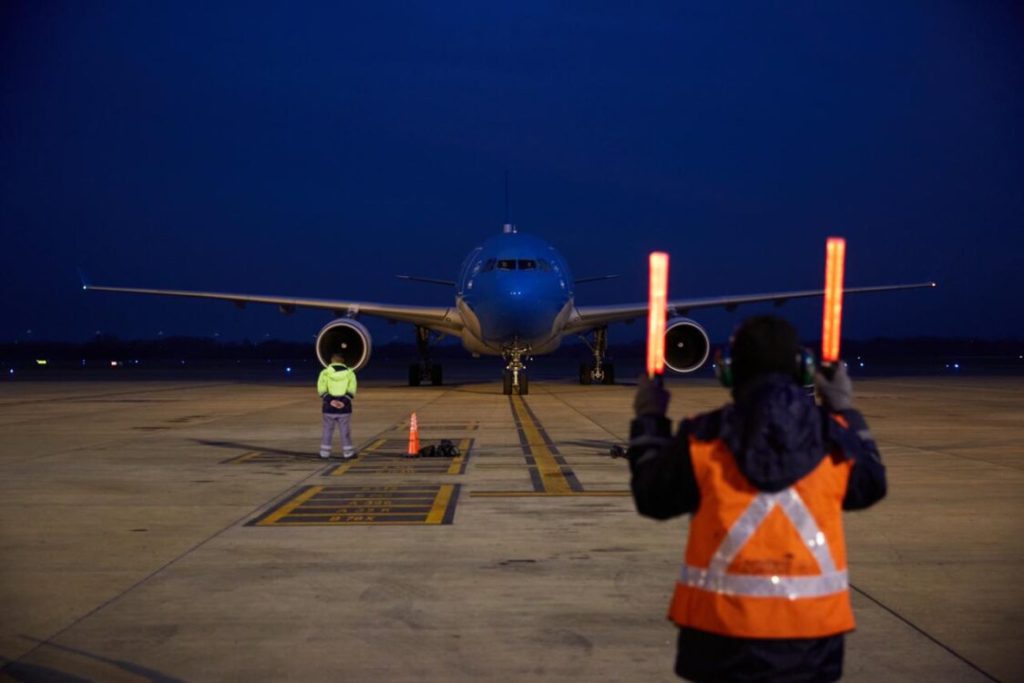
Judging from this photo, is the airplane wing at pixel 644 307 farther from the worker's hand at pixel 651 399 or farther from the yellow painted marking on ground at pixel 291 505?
the worker's hand at pixel 651 399

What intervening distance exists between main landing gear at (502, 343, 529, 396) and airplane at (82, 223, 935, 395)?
0.03 meters

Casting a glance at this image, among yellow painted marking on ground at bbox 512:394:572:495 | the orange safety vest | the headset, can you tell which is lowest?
yellow painted marking on ground at bbox 512:394:572:495

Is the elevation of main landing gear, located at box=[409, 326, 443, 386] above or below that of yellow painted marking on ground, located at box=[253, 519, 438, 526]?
above

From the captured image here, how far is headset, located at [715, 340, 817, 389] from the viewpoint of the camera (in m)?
3.65

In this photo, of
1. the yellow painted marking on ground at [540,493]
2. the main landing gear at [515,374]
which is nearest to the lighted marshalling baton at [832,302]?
the yellow painted marking on ground at [540,493]

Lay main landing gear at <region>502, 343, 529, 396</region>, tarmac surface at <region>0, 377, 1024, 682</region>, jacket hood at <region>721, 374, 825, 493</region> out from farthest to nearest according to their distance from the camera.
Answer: main landing gear at <region>502, 343, 529, 396</region>
tarmac surface at <region>0, 377, 1024, 682</region>
jacket hood at <region>721, 374, 825, 493</region>

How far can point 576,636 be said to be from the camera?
607 centimetres

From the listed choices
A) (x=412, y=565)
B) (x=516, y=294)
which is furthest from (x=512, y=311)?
(x=412, y=565)

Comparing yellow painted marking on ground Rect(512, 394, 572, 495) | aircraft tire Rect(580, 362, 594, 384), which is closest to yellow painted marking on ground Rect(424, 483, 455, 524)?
yellow painted marking on ground Rect(512, 394, 572, 495)

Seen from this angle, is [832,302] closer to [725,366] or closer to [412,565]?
[725,366]

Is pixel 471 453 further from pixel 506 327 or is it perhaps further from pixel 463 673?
pixel 506 327

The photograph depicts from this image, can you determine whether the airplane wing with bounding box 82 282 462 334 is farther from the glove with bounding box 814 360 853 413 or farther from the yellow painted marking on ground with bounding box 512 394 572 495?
the glove with bounding box 814 360 853 413

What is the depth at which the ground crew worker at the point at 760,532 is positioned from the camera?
3352 millimetres

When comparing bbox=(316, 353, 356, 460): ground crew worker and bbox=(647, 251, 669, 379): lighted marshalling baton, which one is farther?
bbox=(316, 353, 356, 460): ground crew worker
